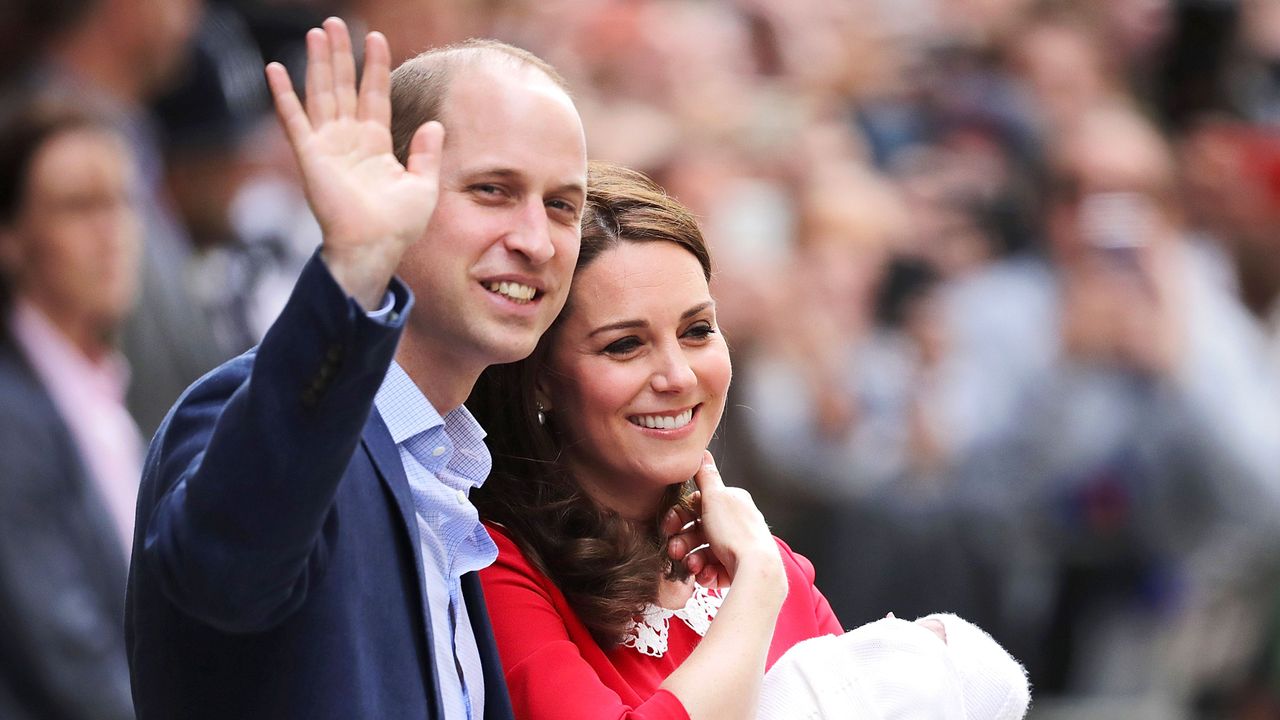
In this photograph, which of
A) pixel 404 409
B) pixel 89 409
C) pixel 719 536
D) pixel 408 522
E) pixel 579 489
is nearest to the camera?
pixel 408 522

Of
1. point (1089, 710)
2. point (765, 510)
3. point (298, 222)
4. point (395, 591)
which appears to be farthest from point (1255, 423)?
point (395, 591)

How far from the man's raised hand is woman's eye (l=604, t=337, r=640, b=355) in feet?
2.73

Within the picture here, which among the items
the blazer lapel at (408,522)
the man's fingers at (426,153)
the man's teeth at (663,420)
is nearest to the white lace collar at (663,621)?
the man's teeth at (663,420)

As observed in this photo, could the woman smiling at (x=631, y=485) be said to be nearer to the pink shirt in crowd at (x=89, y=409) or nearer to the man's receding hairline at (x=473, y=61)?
the man's receding hairline at (x=473, y=61)

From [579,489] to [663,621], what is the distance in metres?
0.25

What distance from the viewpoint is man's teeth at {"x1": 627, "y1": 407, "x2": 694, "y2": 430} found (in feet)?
9.46

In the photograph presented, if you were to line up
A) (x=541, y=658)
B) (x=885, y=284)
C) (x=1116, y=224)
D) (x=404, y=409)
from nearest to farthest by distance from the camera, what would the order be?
(x=404, y=409)
(x=541, y=658)
(x=1116, y=224)
(x=885, y=284)

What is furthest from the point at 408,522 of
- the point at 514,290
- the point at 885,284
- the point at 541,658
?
the point at 885,284

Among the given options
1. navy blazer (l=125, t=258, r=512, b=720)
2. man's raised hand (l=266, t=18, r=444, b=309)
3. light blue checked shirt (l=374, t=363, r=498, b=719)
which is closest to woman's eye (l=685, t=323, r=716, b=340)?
light blue checked shirt (l=374, t=363, r=498, b=719)

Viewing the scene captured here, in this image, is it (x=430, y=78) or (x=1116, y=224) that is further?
(x=1116, y=224)

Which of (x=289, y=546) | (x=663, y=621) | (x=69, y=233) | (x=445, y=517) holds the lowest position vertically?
(x=69, y=233)

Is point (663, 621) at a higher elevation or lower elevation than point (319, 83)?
lower

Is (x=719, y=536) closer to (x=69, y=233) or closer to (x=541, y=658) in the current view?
(x=541, y=658)

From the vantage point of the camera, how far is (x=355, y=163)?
6.57ft
